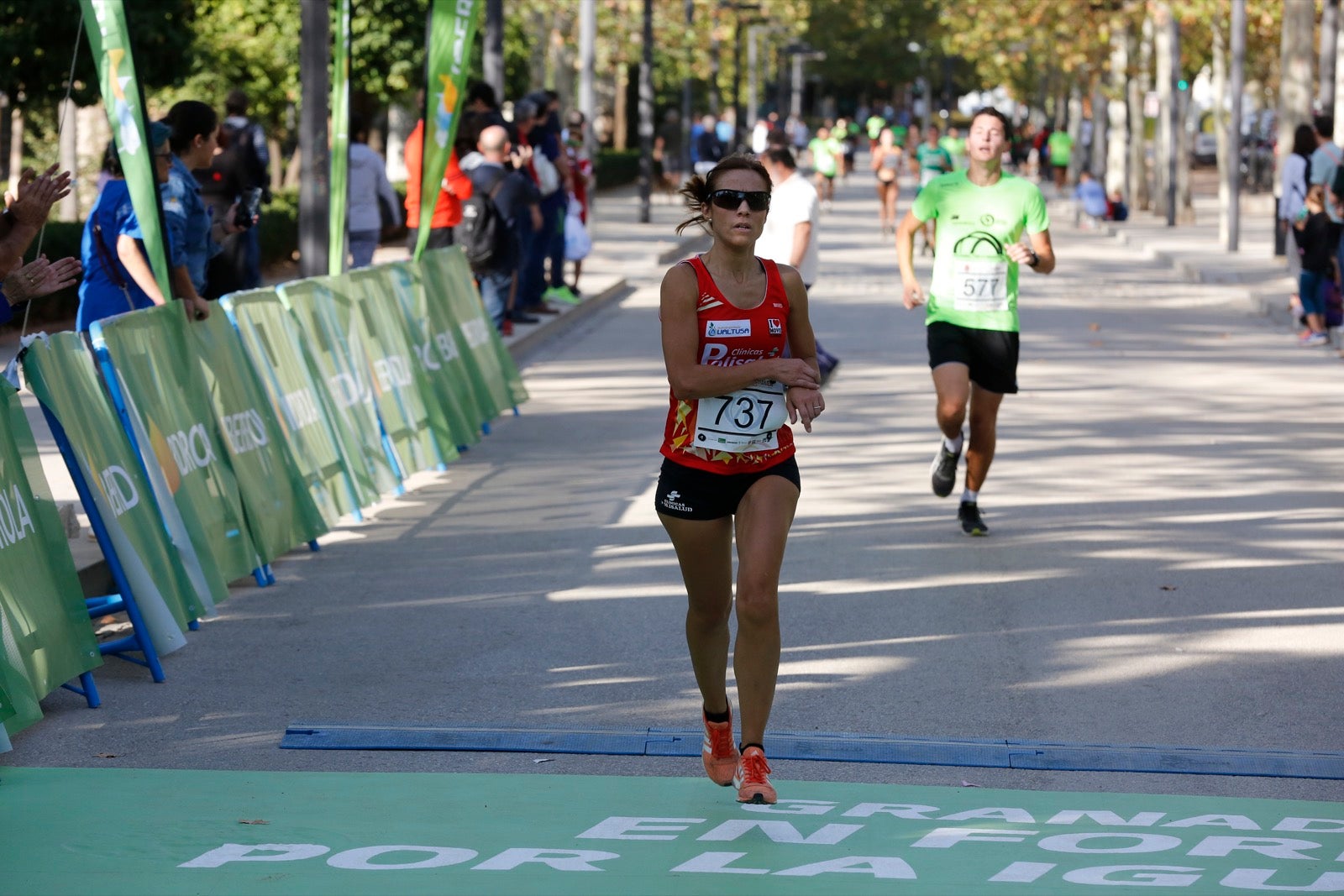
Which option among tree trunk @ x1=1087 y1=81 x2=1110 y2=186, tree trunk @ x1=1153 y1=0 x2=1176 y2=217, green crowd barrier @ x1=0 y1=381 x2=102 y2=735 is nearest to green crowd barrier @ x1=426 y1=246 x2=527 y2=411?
green crowd barrier @ x1=0 y1=381 x2=102 y2=735

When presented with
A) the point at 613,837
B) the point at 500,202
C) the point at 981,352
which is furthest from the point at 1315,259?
the point at 613,837

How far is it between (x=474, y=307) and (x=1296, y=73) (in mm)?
17754

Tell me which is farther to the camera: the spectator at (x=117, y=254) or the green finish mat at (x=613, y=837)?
the spectator at (x=117, y=254)

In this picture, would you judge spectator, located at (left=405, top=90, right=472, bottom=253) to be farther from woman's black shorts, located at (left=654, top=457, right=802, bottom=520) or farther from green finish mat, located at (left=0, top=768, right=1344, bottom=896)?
woman's black shorts, located at (left=654, top=457, right=802, bottom=520)

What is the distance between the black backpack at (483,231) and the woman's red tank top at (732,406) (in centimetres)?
1068

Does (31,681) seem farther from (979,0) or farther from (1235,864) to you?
(979,0)

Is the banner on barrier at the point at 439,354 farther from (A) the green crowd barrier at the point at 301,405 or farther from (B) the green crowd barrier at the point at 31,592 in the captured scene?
(B) the green crowd barrier at the point at 31,592

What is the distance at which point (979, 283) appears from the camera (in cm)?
941

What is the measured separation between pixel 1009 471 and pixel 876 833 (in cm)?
664

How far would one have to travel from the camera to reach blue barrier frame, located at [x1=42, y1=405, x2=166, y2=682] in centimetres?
692

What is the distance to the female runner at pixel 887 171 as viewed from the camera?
33838mm

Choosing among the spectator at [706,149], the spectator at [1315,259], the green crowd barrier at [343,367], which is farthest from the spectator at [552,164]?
the spectator at [706,149]

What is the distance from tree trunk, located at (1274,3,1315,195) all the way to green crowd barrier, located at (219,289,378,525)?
19.9 meters

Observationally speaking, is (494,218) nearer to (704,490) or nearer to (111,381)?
(111,381)
